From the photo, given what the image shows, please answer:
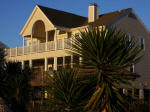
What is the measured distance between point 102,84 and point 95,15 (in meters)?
20.6

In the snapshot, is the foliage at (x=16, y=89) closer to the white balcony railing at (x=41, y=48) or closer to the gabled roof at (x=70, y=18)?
the white balcony railing at (x=41, y=48)

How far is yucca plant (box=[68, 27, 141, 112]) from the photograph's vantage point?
14.0m

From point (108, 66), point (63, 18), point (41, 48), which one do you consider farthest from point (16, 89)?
point (108, 66)

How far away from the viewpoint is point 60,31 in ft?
111

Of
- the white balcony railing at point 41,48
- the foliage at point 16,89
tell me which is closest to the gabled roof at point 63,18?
the white balcony railing at point 41,48

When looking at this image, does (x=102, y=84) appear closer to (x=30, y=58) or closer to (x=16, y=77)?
(x=16, y=77)

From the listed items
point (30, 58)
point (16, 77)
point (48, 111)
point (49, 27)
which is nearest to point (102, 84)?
point (48, 111)

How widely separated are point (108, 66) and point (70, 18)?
72.0ft

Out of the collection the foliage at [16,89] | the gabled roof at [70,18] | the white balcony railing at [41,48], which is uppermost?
the gabled roof at [70,18]

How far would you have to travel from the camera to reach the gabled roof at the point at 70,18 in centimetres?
3136

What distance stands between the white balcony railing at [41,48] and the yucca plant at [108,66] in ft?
42.7

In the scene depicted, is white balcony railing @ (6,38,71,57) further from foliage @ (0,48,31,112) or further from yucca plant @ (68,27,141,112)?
yucca plant @ (68,27,141,112)

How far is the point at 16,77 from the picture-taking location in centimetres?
2453

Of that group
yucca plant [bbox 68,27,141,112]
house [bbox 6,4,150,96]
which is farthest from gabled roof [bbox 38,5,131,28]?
yucca plant [bbox 68,27,141,112]
